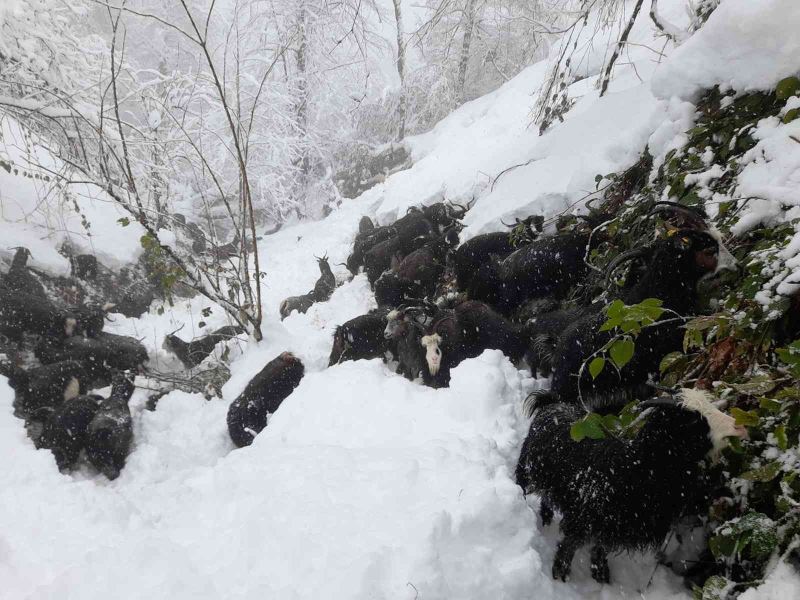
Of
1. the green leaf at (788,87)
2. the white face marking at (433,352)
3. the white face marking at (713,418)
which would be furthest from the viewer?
the white face marking at (433,352)

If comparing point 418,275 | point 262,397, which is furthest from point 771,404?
point 418,275

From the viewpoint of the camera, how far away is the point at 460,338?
407cm

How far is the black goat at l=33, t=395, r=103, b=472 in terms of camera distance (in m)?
4.24

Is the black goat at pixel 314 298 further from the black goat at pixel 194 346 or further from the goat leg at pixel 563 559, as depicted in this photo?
the goat leg at pixel 563 559

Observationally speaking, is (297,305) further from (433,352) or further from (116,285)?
(433,352)

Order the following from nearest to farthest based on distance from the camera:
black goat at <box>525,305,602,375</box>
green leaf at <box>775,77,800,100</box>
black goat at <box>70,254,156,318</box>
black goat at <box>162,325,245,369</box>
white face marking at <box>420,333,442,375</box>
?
green leaf at <box>775,77,800,100</box>, black goat at <box>525,305,602,375</box>, white face marking at <box>420,333,442,375</box>, black goat at <box>162,325,245,369</box>, black goat at <box>70,254,156,318</box>

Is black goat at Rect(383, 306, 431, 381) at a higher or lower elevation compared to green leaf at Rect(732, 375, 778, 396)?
lower

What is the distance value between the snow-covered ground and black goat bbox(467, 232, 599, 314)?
91 cm

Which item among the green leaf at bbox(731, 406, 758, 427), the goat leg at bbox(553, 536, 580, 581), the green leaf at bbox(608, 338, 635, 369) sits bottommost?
the goat leg at bbox(553, 536, 580, 581)

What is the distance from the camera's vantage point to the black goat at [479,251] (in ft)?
15.9

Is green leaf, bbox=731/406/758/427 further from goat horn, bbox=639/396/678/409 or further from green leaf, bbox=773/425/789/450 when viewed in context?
goat horn, bbox=639/396/678/409

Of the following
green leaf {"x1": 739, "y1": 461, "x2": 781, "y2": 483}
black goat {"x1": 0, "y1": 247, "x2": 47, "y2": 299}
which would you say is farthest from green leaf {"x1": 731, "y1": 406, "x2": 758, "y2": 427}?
black goat {"x1": 0, "y1": 247, "x2": 47, "y2": 299}

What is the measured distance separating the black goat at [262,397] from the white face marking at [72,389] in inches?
85.6

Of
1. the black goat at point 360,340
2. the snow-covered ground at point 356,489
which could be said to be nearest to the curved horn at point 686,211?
the snow-covered ground at point 356,489
